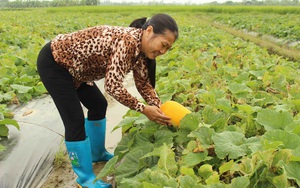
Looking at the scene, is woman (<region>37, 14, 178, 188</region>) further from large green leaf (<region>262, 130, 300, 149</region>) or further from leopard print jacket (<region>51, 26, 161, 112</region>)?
large green leaf (<region>262, 130, 300, 149</region>)

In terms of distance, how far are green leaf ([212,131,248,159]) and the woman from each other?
21.3 inches

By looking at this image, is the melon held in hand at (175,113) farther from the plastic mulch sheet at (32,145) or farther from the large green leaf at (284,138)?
the plastic mulch sheet at (32,145)

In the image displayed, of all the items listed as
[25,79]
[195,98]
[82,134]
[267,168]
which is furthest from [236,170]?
[25,79]

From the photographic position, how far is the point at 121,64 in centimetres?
241

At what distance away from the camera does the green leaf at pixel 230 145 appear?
2.10 meters

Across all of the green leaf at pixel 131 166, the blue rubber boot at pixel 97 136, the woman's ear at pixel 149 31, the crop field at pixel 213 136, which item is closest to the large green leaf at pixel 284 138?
the crop field at pixel 213 136

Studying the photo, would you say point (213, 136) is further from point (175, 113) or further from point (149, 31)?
point (149, 31)

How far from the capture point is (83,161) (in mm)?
2844

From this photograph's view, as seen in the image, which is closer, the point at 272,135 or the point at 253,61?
the point at 272,135

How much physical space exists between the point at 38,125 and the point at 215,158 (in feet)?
7.31

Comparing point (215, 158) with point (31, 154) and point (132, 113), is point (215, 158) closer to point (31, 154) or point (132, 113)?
point (132, 113)

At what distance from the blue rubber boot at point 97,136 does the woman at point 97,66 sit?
0.36m

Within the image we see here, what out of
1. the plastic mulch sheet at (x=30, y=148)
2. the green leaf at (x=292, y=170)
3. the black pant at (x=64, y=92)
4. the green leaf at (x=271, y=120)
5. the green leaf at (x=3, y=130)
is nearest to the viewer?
the green leaf at (x=292, y=170)

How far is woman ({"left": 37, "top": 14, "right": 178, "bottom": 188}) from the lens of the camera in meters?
2.40
